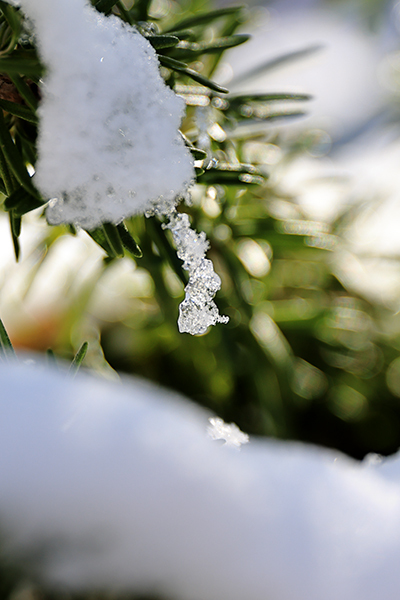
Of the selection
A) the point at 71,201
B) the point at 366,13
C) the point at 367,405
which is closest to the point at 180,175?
the point at 71,201

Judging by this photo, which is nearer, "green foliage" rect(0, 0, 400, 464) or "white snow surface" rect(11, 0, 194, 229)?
"white snow surface" rect(11, 0, 194, 229)

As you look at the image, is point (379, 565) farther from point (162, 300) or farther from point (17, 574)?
point (162, 300)

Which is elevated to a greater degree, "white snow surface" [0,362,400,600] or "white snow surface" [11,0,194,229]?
"white snow surface" [11,0,194,229]

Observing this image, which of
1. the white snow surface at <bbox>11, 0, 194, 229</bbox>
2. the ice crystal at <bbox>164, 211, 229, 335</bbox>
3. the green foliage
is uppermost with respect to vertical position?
the white snow surface at <bbox>11, 0, 194, 229</bbox>

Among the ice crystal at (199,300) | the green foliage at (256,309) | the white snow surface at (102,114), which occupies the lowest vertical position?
the green foliage at (256,309)

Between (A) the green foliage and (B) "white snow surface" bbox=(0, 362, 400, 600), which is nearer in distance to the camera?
(B) "white snow surface" bbox=(0, 362, 400, 600)

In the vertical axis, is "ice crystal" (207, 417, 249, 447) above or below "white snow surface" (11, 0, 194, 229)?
below

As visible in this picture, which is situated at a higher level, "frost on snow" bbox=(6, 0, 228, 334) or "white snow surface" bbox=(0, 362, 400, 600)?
"frost on snow" bbox=(6, 0, 228, 334)

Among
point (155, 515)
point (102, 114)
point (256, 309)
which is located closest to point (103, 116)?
point (102, 114)
